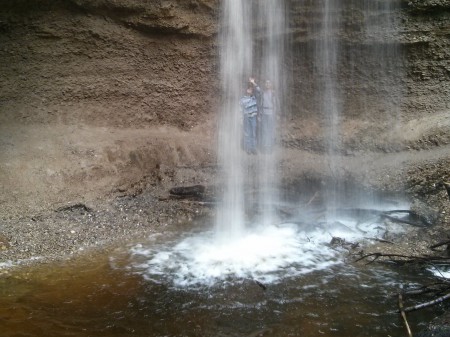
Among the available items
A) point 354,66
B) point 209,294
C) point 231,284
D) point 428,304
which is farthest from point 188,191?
point 354,66

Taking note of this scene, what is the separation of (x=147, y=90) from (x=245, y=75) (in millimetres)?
2415

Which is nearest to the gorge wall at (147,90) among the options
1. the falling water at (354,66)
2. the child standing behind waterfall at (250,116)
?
the falling water at (354,66)

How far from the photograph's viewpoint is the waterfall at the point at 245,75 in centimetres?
759

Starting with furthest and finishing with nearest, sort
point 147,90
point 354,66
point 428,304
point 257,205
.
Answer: point 354,66
point 147,90
point 257,205
point 428,304

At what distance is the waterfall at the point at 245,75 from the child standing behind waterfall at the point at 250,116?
0.21 metres

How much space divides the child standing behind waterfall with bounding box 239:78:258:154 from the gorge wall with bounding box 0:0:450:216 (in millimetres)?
752

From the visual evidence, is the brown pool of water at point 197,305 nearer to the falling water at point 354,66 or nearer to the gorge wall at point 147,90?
the gorge wall at point 147,90

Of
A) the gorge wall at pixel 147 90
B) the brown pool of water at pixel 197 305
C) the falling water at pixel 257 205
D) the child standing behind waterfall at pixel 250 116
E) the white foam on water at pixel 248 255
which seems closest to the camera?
the brown pool of water at pixel 197 305

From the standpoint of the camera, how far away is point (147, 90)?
8188mm

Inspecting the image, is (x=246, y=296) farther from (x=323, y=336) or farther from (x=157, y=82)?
(x=157, y=82)

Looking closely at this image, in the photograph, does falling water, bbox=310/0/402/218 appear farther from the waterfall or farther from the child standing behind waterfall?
the child standing behind waterfall

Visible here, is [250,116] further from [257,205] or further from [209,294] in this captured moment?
[209,294]

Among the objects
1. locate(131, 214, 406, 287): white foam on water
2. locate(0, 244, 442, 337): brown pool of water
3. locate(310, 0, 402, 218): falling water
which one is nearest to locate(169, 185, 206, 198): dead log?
locate(131, 214, 406, 287): white foam on water

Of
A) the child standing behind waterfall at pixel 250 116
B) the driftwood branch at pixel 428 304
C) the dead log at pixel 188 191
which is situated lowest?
the driftwood branch at pixel 428 304
